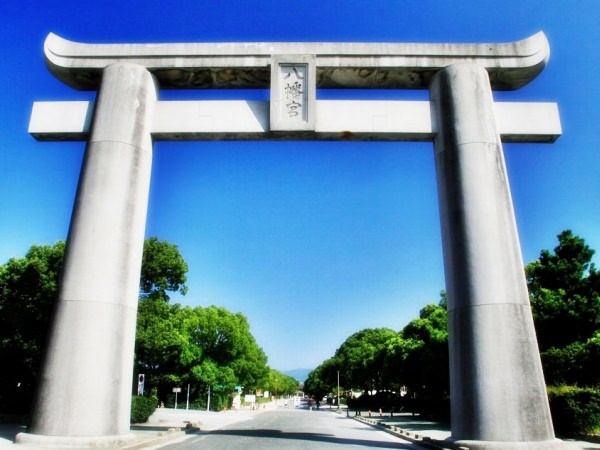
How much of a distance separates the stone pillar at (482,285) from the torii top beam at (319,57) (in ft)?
2.02

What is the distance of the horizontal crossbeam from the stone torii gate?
30mm

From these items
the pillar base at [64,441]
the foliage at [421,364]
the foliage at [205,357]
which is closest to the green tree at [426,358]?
the foliage at [421,364]

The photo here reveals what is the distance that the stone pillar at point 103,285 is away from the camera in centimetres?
1027

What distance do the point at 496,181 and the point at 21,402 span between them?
2230 centimetres

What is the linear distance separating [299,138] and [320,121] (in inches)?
28.2

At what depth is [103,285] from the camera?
11.1m

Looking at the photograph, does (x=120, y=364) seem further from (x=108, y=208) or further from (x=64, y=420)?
(x=108, y=208)

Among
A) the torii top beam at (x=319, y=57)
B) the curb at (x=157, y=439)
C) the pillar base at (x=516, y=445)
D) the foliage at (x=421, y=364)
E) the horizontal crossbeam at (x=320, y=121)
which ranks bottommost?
the curb at (x=157, y=439)

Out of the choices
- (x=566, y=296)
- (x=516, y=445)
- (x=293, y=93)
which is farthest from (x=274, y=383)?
(x=516, y=445)

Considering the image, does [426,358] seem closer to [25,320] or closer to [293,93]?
[25,320]

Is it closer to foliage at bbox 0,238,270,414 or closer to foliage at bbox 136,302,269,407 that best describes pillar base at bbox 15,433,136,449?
foliage at bbox 0,238,270,414

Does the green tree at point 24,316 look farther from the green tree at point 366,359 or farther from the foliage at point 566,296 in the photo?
the green tree at point 366,359

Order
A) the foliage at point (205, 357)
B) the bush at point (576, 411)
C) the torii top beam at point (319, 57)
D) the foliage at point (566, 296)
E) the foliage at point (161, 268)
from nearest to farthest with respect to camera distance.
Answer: the torii top beam at point (319, 57) < the bush at point (576, 411) < the foliage at point (566, 296) < the foliage at point (161, 268) < the foliage at point (205, 357)

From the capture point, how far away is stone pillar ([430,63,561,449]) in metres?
10.2
